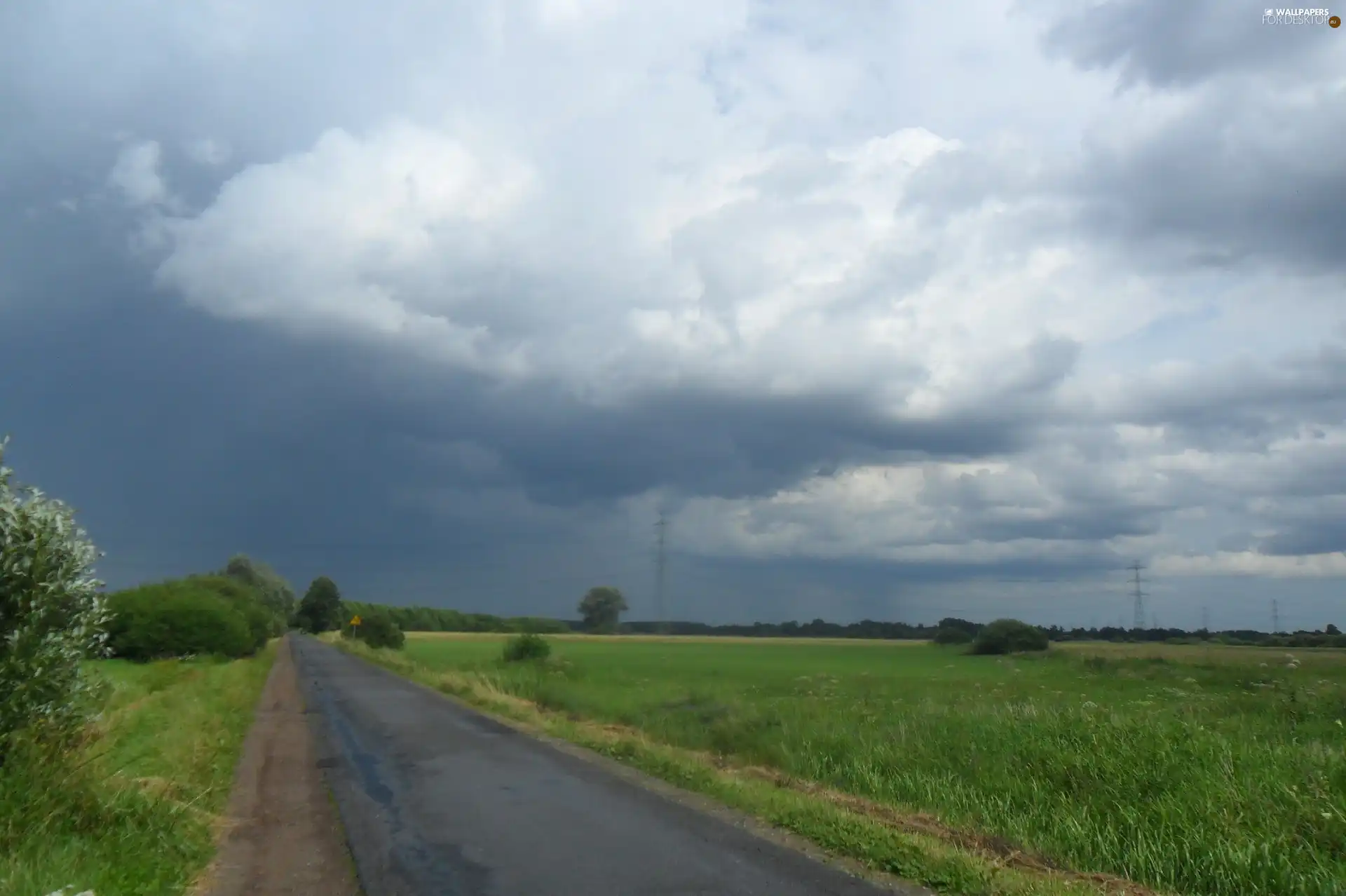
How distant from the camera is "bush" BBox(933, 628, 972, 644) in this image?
9650 centimetres

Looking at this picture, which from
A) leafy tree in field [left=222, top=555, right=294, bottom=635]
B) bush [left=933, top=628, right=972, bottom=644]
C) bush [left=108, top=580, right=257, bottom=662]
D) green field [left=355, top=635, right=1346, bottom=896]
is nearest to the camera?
green field [left=355, top=635, right=1346, bottom=896]

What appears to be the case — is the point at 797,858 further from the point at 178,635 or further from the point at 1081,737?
the point at 178,635

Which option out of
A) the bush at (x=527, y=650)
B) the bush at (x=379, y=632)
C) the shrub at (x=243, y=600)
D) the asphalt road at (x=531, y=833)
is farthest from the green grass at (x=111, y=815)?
the bush at (x=379, y=632)

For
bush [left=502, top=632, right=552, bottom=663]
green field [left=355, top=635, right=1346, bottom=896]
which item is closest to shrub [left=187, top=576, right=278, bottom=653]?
bush [left=502, top=632, right=552, bottom=663]

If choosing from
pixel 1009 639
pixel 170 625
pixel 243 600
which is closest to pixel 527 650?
pixel 170 625

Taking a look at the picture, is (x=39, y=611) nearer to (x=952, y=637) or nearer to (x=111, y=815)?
(x=111, y=815)

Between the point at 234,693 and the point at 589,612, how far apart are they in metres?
112

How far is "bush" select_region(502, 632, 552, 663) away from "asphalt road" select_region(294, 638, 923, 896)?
1397 inches

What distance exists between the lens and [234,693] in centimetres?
3072

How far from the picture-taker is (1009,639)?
258 feet

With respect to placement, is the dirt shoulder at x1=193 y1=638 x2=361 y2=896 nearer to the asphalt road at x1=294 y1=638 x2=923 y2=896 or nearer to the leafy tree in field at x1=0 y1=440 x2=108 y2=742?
the asphalt road at x1=294 y1=638 x2=923 y2=896

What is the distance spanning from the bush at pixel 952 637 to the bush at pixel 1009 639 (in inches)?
596

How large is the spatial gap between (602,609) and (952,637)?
193ft

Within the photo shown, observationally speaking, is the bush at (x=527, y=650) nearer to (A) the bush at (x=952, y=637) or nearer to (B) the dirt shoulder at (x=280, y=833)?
(B) the dirt shoulder at (x=280, y=833)
